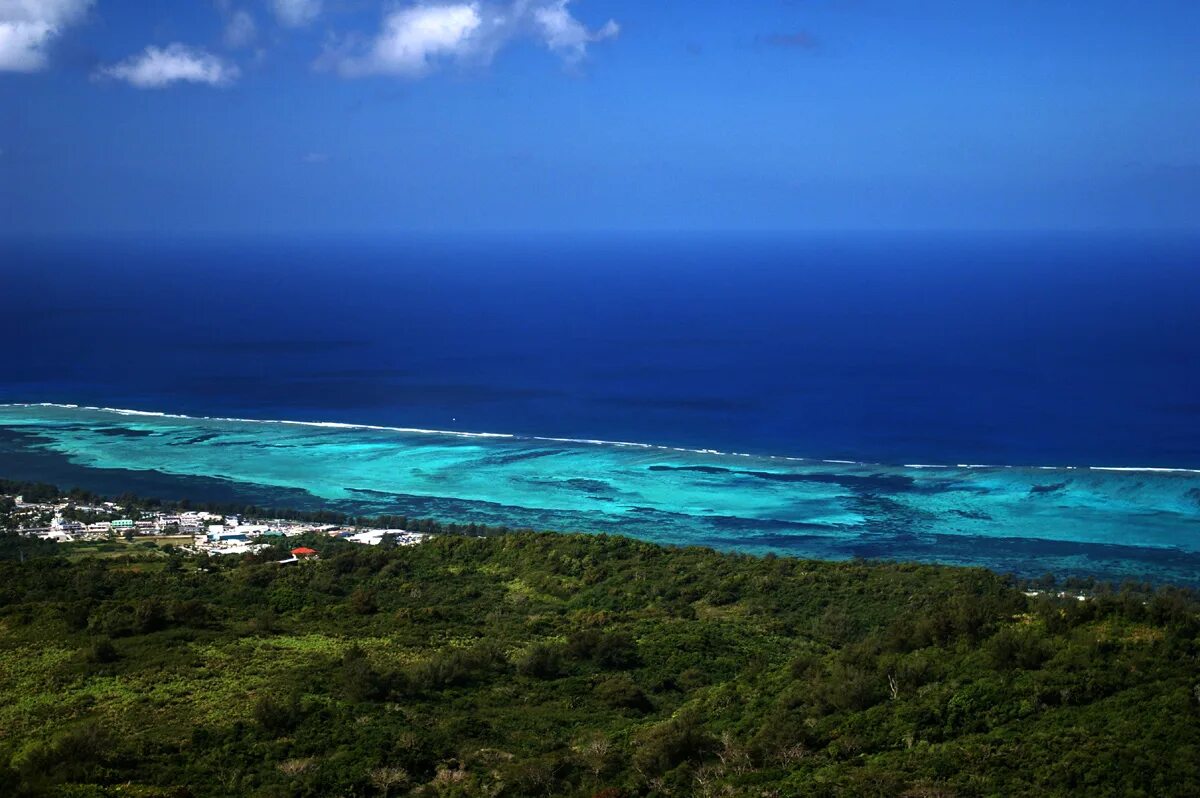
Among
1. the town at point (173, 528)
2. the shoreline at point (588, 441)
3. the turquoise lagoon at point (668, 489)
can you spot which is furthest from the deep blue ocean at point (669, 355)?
the town at point (173, 528)

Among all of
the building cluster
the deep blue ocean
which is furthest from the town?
the deep blue ocean

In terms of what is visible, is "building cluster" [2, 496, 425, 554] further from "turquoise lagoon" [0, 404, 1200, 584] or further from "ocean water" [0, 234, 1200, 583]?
"ocean water" [0, 234, 1200, 583]

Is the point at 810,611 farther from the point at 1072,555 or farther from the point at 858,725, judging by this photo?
the point at 1072,555

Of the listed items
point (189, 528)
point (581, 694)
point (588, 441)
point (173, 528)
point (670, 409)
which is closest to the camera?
point (581, 694)

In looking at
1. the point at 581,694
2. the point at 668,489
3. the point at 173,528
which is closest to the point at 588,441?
the point at 668,489

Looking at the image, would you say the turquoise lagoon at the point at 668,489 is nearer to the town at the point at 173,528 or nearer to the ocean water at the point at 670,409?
the ocean water at the point at 670,409

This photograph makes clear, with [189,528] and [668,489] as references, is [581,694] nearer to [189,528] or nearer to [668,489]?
[189,528]

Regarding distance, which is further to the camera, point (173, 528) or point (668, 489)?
point (668, 489)
